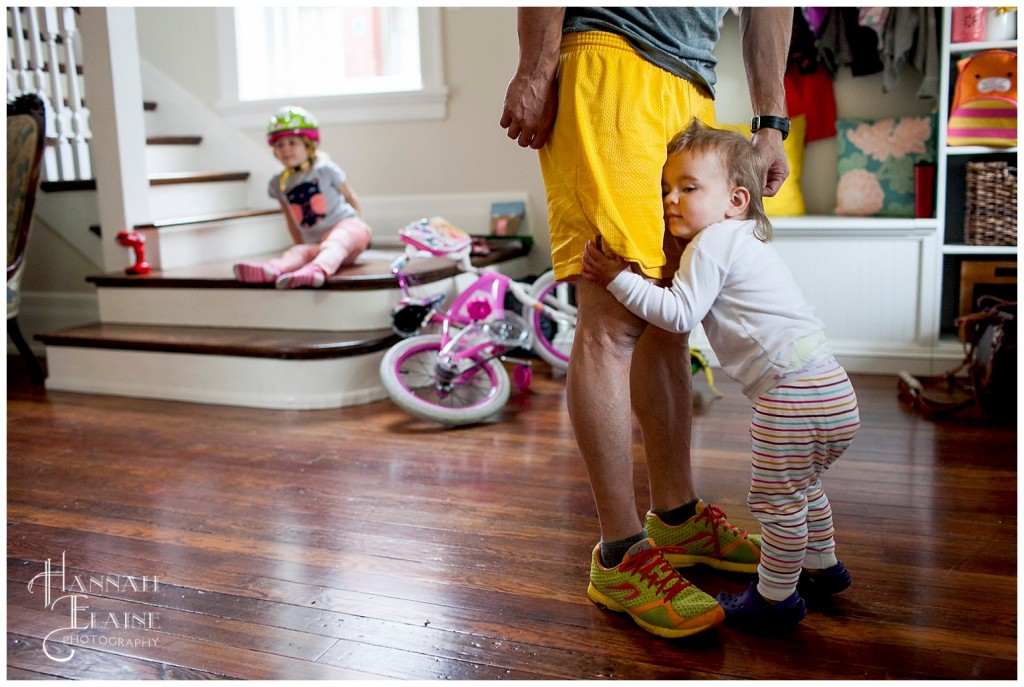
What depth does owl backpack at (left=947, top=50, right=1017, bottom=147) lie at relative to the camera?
2.90 metres

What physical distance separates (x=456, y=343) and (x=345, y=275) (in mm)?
547

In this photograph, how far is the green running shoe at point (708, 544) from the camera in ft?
5.19

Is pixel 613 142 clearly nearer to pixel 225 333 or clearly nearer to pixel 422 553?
pixel 422 553

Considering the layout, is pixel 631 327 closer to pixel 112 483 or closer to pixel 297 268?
pixel 112 483

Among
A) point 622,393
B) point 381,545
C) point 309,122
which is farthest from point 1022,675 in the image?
point 309,122

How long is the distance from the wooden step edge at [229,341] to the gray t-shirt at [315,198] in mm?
439

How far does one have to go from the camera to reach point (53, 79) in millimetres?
3887

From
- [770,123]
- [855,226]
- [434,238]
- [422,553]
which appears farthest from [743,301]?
[855,226]

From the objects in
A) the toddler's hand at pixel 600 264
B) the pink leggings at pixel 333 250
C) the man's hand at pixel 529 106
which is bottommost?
the pink leggings at pixel 333 250

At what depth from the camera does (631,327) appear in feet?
4.54

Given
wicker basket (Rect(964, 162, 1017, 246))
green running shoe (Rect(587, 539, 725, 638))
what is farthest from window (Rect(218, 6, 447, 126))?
green running shoe (Rect(587, 539, 725, 638))

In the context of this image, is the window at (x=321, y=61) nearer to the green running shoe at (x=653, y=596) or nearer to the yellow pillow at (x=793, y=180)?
the yellow pillow at (x=793, y=180)

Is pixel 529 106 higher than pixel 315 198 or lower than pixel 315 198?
higher

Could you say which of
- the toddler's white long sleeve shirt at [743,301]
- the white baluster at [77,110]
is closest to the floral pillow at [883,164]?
the toddler's white long sleeve shirt at [743,301]
